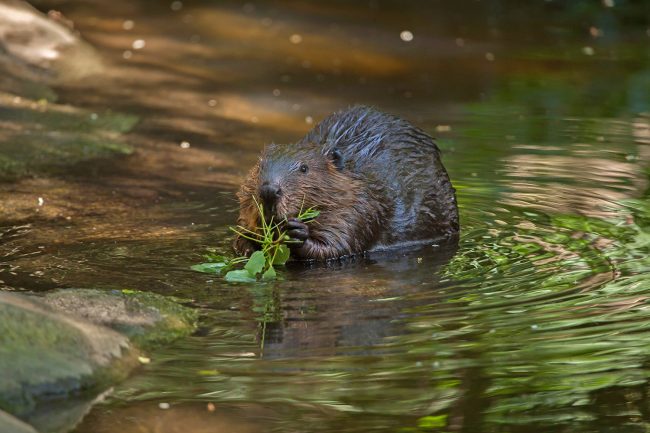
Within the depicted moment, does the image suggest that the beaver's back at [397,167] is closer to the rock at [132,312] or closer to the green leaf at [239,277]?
the green leaf at [239,277]

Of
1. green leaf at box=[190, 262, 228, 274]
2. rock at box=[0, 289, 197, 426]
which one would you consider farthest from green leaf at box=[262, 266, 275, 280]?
rock at box=[0, 289, 197, 426]

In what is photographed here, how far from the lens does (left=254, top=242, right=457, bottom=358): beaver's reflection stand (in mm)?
5410

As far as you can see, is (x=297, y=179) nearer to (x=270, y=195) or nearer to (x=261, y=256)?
(x=270, y=195)

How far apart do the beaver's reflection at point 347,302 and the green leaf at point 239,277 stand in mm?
190

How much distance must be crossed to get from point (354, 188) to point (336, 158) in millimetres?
203

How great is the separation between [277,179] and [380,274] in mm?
763

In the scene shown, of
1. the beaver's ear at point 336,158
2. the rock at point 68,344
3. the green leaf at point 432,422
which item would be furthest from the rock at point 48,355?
the beaver's ear at point 336,158

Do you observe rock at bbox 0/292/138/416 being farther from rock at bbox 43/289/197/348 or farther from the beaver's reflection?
the beaver's reflection

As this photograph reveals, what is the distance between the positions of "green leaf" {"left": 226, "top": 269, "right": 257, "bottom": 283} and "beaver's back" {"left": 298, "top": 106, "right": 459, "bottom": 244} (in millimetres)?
1196

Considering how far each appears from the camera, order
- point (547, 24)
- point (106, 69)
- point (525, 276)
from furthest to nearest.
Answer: point (547, 24), point (106, 69), point (525, 276)

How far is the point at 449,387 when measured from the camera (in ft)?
15.9

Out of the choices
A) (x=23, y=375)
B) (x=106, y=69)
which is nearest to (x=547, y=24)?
(x=106, y=69)

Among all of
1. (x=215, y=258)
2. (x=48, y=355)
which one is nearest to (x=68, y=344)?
(x=48, y=355)

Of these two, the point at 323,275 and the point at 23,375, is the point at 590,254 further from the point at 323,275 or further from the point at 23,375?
the point at 23,375
